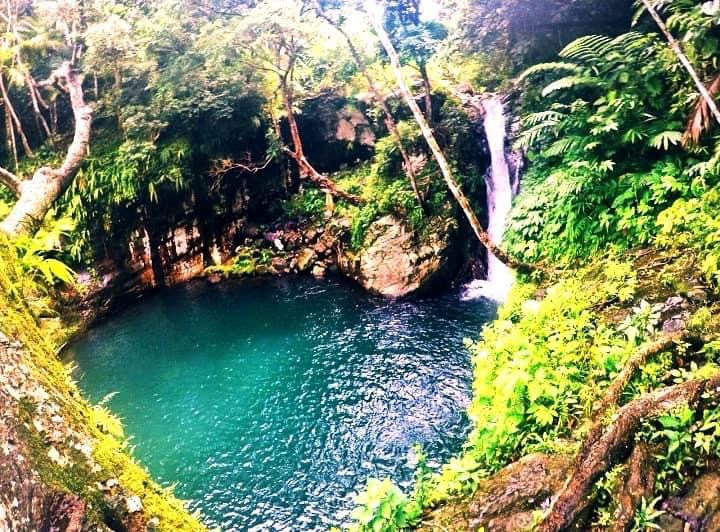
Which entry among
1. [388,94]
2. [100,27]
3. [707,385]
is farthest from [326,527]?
[100,27]

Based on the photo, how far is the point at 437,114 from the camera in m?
14.7

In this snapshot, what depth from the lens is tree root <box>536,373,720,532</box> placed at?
3.23 meters

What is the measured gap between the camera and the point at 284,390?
9836mm

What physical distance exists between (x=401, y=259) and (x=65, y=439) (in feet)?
38.4

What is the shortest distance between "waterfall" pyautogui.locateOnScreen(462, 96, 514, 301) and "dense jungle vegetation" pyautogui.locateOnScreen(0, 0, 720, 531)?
1.59ft

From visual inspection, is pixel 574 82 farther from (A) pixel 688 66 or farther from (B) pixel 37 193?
(B) pixel 37 193

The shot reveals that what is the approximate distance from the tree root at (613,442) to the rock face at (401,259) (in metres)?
9.68

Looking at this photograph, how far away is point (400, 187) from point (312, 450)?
8.76m

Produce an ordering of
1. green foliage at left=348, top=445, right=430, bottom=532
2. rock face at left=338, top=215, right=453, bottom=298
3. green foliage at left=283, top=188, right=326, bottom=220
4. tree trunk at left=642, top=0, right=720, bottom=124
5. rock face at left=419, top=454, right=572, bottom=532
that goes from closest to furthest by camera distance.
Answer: rock face at left=419, top=454, right=572, bottom=532 < green foliage at left=348, top=445, right=430, bottom=532 < tree trunk at left=642, top=0, right=720, bottom=124 < rock face at left=338, top=215, right=453, bottom=298 < green foliage at left=283, top=188, right=326, bottom=220

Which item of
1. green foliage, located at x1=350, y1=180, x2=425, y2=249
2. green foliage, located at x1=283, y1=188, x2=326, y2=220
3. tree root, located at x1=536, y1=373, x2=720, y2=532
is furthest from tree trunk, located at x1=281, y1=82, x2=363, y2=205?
tree root, located at x1=536, y1=373, x2=720, y2=532

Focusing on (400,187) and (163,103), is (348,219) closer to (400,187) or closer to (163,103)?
(400,187)

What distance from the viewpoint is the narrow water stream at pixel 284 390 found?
730 cm

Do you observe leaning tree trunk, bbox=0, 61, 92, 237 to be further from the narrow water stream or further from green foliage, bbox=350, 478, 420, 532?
the narrow water stream

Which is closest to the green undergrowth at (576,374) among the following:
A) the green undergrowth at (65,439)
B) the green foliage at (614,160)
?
the green foliage at (614,160)
